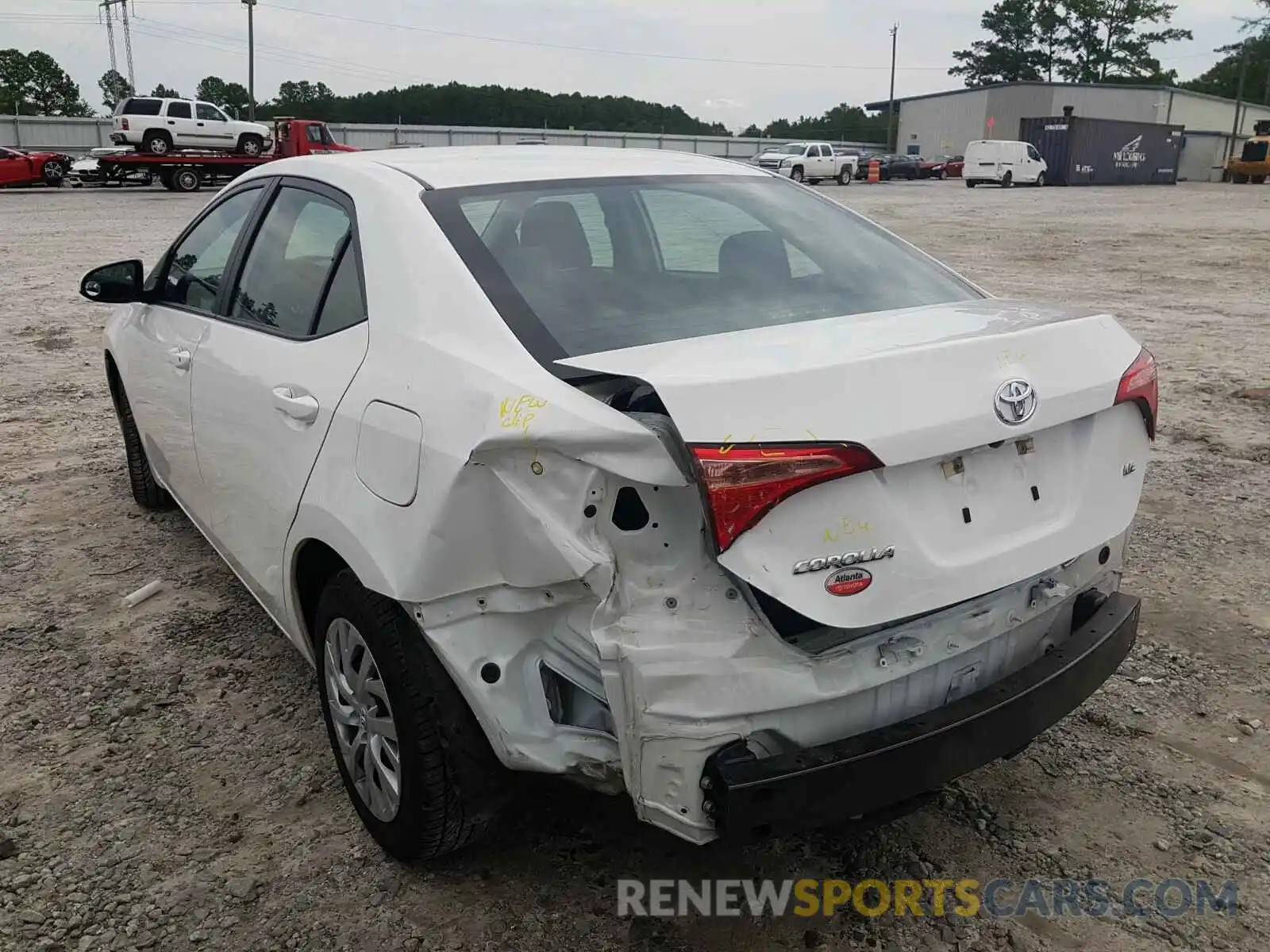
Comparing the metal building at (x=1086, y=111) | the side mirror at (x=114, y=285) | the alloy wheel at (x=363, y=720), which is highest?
the metal building at (x=1086, y=111)

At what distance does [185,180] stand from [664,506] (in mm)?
32767

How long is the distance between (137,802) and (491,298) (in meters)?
1.72

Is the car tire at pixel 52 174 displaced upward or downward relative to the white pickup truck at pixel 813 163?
downward

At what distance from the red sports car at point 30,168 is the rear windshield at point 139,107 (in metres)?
2.44

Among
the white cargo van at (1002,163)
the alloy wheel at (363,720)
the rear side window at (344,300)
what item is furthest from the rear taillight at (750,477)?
the white cargo van at (1002,163)

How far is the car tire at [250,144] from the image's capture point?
33.1 metres

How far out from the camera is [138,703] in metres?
3.33

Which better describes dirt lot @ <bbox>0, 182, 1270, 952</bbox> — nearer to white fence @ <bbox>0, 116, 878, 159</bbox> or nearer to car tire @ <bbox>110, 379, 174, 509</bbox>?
car tire @ <bbox>110, 379, 174, 509</bbox>

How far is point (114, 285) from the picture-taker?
151 inches

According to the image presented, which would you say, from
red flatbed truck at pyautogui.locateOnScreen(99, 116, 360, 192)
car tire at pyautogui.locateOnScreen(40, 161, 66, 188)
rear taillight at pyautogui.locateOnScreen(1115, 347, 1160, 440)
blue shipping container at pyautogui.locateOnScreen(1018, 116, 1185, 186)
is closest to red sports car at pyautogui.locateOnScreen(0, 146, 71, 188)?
car tire at pyautogui.locateOnScreen(40, 161, 66, 188)

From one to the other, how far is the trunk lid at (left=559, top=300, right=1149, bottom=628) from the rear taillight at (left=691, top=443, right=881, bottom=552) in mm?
18

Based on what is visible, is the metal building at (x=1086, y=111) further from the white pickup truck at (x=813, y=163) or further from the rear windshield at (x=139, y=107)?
the rear windshield at (x=139, y=107)

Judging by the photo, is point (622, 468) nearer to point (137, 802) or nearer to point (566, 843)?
point (566, 843)

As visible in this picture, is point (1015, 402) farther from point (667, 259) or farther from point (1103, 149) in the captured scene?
point (1103, 149)
